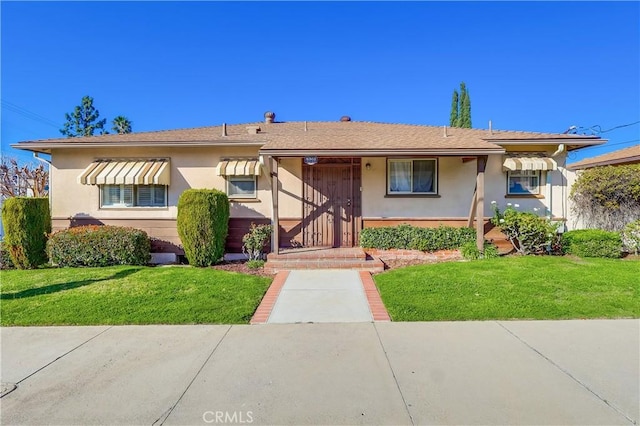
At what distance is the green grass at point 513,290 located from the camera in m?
4.93

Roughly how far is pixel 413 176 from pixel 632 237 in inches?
244

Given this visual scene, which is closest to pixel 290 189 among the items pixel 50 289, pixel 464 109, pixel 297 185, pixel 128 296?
pixel 297 185

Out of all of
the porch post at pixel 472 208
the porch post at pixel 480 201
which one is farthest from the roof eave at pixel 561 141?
the porch post at pixel 472 208

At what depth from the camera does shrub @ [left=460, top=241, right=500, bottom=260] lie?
8.72 metres

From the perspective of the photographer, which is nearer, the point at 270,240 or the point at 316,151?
the point at 316,151

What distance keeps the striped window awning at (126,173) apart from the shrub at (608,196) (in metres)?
12.5

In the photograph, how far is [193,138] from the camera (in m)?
9.91

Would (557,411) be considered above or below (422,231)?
below

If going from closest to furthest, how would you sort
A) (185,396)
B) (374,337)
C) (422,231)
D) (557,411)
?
(557,411) < (185,396) < (374,337) < (422,231)

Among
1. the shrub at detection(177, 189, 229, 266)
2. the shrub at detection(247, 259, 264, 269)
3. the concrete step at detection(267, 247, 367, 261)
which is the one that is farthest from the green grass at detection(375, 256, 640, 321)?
the shrub at detection(177, 189, 229, 266)

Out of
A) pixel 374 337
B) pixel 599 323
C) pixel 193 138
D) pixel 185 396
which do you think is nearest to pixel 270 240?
pixel 193 138

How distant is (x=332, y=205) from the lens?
32.4 ft

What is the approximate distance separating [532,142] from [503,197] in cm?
175

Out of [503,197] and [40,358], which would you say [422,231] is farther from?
[40,358]
